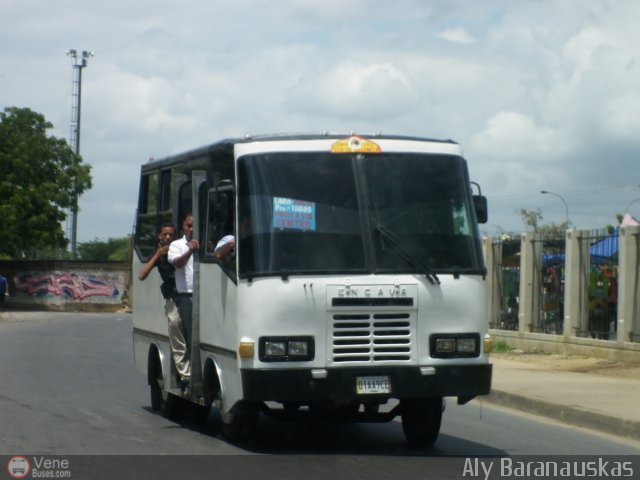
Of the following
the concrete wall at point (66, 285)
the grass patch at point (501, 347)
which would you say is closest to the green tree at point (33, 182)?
the concrete wall at point (66, 285)

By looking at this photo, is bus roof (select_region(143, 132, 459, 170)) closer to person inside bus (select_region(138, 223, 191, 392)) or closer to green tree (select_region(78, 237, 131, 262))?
person inside bus (select_region(138, 223, 191, 392))

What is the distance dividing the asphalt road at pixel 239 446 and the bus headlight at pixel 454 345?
93cm

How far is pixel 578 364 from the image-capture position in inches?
816

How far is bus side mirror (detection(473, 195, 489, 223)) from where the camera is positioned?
10984 millimetres

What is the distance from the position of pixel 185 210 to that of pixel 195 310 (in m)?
1.34

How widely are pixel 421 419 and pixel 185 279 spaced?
2.90 m

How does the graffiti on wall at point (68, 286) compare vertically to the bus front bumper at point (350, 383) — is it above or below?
above

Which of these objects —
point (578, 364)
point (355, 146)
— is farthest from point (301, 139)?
point (578, 364)

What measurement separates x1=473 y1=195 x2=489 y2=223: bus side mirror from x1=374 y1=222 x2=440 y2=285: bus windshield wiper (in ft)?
3.15

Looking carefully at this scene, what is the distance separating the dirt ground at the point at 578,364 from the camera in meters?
19.2

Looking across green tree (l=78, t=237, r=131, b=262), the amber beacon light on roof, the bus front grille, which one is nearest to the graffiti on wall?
green tree (l=78, t=237, r=131, b=262)

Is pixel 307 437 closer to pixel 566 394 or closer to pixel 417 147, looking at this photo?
pixel 417 147

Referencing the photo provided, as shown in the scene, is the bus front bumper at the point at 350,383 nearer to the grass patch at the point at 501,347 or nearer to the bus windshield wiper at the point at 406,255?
the bus windshield wiper at the point at 406,255

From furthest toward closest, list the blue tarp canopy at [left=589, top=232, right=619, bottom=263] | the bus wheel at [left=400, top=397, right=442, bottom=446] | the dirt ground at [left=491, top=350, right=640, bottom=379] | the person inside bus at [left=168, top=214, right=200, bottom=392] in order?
1. the blue tarp canopy at [left=589, top=232, right=619, bottom=263]
2. the dirt ground at [left=491, top=350, right=640, bottom=379]
3. the person inside bus at [left=168, top=214, right=200, bottom=392]
4. the bus wheel at [left=400, top=397, right=442, bottom=446]
